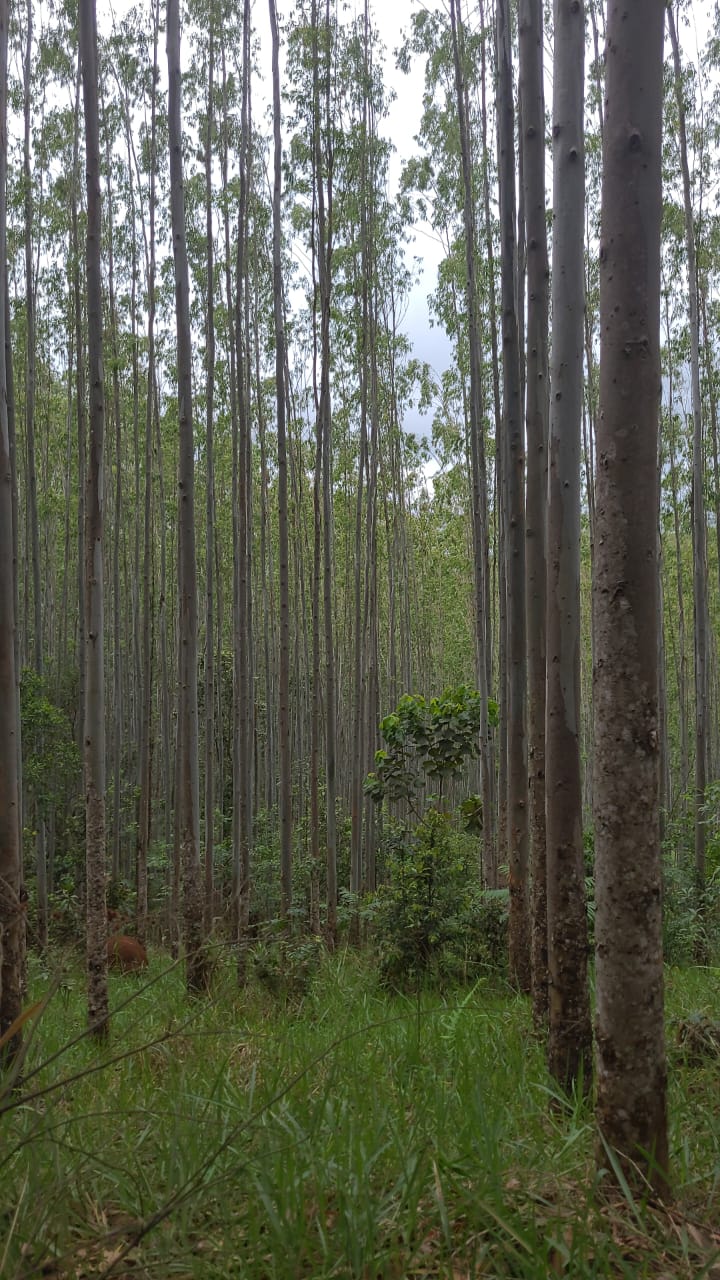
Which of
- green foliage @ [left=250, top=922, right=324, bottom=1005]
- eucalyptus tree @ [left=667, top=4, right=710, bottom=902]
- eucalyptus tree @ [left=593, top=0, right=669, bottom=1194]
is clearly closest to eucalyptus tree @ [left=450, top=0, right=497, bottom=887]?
green foliage @ [left=250, top=922, right=324, bottom=1005]

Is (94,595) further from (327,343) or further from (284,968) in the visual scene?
(327,343)

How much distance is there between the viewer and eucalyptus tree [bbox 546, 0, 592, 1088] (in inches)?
106

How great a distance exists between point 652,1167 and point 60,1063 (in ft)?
8.25

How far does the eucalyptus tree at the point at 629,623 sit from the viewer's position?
190cm

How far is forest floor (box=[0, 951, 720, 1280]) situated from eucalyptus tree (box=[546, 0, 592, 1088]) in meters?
0.28

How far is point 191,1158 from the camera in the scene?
212 cm

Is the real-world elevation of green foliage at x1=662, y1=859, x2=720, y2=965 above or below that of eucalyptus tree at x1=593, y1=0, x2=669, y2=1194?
below

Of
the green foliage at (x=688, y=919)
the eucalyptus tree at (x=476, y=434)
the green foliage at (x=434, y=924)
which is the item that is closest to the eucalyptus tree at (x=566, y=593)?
the green foliage at (x=434, y=924)

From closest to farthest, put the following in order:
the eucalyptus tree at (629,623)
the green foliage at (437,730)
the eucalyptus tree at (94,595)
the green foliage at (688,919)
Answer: the eucalyptus tree at (629,623) < the eucalyptus tree at (94,595) < the green foliage at (688,919) < the green foliage at (437,730)

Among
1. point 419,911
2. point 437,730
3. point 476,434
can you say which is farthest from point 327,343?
point 419,911

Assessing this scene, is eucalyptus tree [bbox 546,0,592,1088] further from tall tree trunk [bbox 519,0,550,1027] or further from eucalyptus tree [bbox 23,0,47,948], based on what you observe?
eucalyptus tree [bbox 23,0,47,948]

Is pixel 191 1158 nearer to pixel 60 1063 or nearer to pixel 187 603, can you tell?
pixel 60 1063

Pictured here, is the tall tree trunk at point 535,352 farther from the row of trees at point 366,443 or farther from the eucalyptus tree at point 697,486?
the eucalyptus tree at point 697,486

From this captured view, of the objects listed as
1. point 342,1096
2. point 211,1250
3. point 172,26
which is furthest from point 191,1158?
point 172,26
